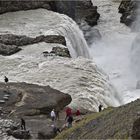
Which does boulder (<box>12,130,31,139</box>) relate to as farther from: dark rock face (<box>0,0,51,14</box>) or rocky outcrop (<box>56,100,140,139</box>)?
dark rock face (<box>0,0,51,14</box>)

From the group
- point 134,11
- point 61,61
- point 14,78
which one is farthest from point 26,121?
point 134,11

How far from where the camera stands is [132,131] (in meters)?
15.4

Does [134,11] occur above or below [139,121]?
below

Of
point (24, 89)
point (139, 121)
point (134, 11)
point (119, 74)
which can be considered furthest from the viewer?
point (134, 11)

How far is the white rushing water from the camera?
40059mm

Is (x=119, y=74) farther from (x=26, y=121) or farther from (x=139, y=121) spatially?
(x=139, y=121)

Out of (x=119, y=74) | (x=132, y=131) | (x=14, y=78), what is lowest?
(x=119, y=74)

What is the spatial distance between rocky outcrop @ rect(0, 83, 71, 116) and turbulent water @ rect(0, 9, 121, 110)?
1.35m

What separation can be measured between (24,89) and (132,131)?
40.9 ft

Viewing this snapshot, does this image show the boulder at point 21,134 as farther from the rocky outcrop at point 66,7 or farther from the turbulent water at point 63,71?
the rocky outcrop at point 66,7

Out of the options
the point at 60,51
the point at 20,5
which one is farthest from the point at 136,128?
the point at 20,5

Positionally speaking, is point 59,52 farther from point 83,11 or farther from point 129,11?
point 129,11

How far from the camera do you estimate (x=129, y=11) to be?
56.8 m

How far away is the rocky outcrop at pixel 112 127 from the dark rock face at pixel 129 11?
36826 millimetres
